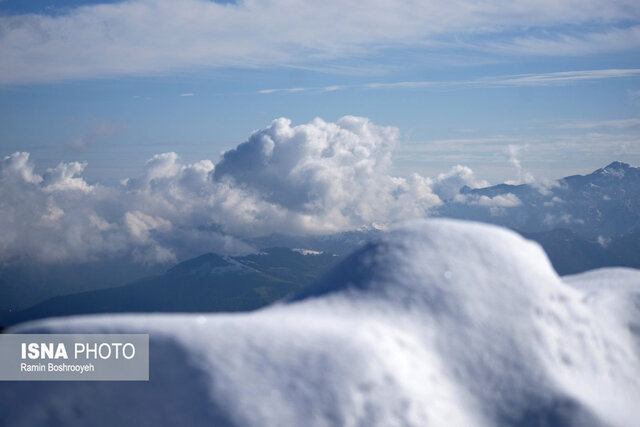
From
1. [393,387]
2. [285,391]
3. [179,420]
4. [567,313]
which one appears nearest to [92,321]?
[179,420]

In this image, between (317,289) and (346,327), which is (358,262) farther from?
(346,327)

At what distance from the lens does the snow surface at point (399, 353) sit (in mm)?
19609

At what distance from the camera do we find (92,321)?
21.3 meters

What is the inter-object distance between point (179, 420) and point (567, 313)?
2081 cm

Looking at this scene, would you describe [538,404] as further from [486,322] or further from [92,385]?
[92,385]

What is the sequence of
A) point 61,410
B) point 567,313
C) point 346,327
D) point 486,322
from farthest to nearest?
1. point 567,313
2. point 486,322
3. point 346,327
4. point 61,410

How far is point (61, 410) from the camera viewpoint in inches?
756

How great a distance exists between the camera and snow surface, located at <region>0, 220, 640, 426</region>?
1961 centimetres

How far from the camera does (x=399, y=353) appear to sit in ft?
76.6

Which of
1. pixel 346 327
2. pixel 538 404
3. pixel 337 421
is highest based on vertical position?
pixel 346 327

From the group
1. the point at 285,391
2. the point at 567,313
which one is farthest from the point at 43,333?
the point at 567,313

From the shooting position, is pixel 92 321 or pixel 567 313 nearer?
pixel 92 321

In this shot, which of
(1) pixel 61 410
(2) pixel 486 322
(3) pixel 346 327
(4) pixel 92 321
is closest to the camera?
(1) pixel 61 410

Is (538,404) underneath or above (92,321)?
underneath
